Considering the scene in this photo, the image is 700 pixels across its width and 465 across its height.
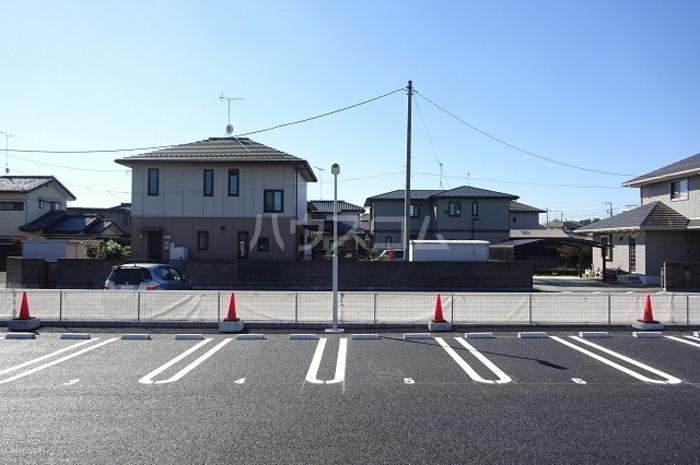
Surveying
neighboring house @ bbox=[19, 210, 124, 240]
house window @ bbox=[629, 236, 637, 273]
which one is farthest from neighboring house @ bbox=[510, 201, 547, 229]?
neighboring house @ bbox=[19, 210, 124, 240]

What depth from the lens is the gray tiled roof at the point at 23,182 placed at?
4153cm

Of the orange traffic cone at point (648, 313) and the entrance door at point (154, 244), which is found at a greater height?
the entrance door at point (154, 244)

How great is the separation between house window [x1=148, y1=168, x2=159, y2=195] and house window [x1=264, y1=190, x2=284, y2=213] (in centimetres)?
580

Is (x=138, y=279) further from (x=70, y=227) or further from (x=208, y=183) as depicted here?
(x=70, y=227)

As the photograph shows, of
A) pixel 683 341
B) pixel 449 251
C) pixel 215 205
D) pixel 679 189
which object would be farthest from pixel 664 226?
pixel 215 205

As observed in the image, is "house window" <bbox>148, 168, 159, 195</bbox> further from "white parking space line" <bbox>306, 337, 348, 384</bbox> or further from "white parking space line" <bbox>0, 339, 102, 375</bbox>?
"white parking space line" <bbox>306, 337, 348, 384</bbox>

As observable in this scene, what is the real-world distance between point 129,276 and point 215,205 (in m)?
13.9

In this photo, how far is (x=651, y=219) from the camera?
2859 cm

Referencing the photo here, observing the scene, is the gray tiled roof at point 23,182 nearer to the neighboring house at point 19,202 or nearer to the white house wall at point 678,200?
the neighboring house at point 19,202

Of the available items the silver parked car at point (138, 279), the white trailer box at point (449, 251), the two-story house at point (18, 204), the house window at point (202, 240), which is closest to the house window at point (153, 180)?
the house window at point (202, 240)

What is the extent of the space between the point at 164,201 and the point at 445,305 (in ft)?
66.2

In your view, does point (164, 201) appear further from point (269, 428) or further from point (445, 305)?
point (269, 428)

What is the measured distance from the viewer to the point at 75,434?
5676 mm

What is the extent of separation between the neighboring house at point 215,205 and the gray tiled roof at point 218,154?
0.05 metres
